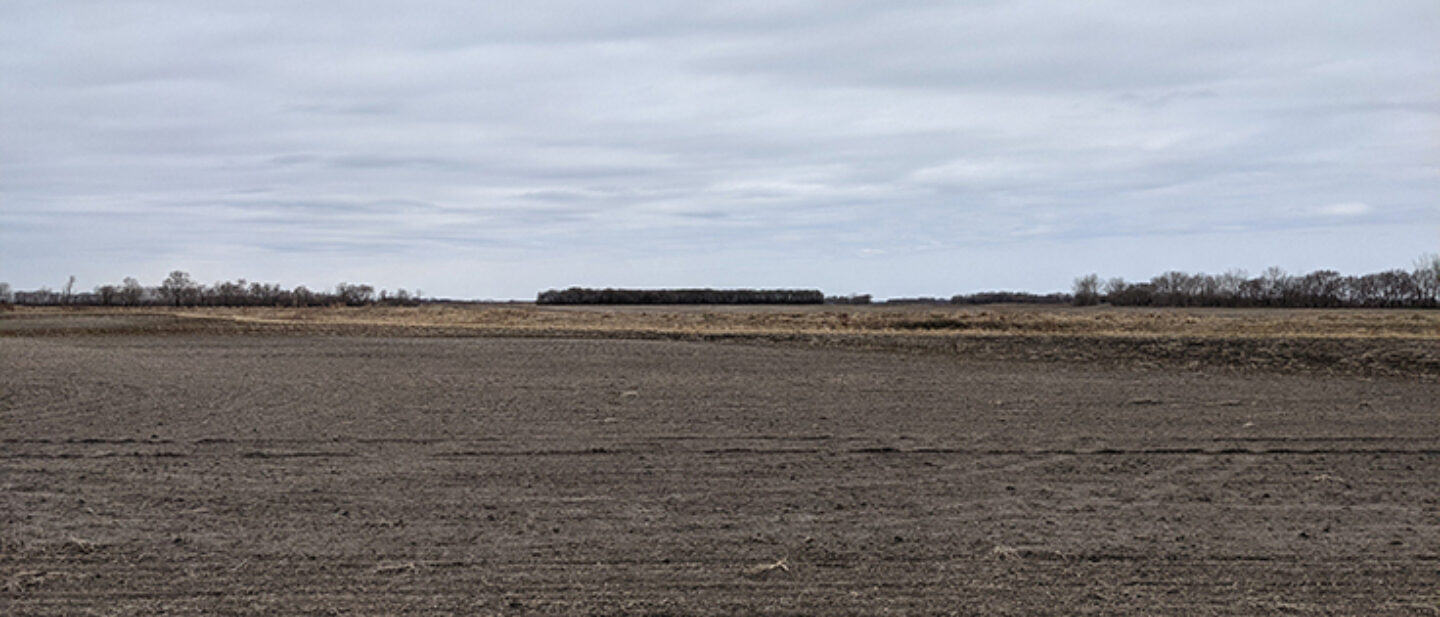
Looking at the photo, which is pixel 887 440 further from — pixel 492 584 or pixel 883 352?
pixel 883 352

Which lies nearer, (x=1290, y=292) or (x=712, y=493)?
(x=712, y=493)

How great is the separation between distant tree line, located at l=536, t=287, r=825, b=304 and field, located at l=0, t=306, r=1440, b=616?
84.2 metres

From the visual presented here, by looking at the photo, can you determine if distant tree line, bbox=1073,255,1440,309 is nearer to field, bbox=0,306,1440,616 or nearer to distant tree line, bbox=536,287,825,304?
distant tree line, bbox=536,287,825,304

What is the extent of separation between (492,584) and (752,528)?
2.00 m

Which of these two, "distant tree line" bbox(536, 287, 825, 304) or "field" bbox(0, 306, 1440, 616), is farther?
"distant tree line" bbox(536, 287, 825, 304)

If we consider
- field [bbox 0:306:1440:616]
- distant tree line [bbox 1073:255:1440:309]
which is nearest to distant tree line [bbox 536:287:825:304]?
distant tree line [bbox 1073:255:1440:309]

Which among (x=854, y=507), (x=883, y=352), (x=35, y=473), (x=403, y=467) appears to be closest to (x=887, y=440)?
(x=854, y=507)

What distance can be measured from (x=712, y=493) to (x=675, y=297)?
96.5 meters

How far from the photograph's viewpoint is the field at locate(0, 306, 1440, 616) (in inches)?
223

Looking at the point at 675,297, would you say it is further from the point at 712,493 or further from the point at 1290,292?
the point at 712,493

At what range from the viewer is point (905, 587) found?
5734 mm

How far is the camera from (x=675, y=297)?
343ft

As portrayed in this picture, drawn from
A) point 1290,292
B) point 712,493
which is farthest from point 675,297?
point 712,493

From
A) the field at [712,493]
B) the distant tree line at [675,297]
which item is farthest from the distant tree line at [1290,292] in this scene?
the field at [712,493]
